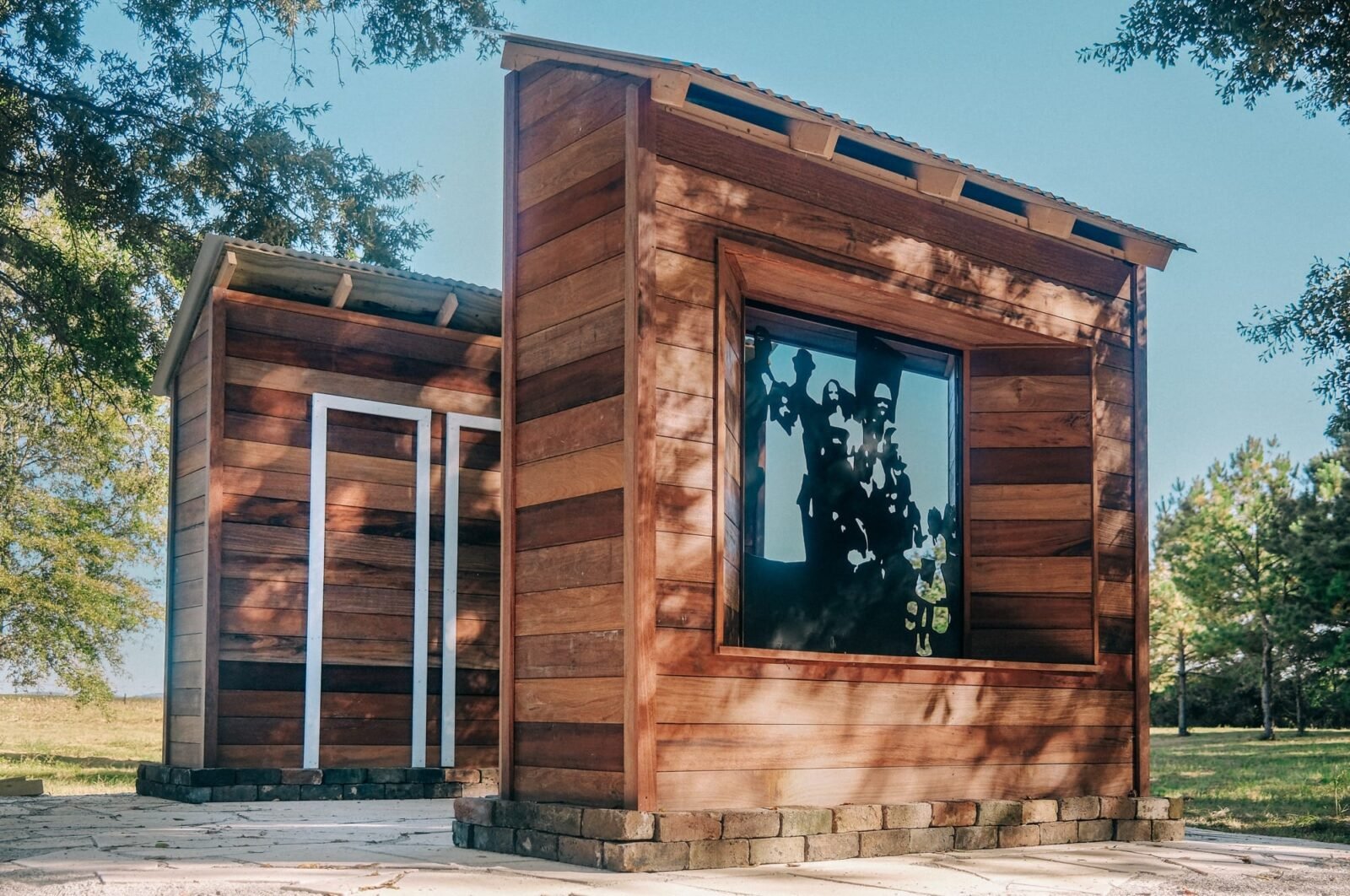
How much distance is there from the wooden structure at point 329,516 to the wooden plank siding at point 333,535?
0.04 ft

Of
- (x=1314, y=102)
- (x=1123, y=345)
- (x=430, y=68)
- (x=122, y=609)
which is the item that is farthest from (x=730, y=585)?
(x=122, y=609)

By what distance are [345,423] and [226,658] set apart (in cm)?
187

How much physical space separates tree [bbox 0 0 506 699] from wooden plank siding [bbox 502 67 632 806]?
8.13 m

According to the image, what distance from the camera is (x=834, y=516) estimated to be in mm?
7047

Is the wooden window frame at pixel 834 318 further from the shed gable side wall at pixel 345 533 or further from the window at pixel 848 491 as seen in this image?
the shed gable side wall at pixel 345 533

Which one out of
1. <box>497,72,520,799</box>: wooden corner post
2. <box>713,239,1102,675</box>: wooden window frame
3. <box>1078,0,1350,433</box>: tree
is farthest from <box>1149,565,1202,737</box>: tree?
<box>497,72,520,799</box>: wooden corner post

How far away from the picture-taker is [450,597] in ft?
32.6

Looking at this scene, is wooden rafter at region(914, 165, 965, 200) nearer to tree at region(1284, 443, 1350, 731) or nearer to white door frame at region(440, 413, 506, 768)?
white door frame at region(440, 413, 506, 768)

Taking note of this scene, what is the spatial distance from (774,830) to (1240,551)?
28.7 m

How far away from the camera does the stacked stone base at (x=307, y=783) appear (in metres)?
8.85

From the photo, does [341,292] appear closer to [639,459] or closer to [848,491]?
[848,491]

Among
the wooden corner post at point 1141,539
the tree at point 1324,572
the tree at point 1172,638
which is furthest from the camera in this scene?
the tree at point 1172,638

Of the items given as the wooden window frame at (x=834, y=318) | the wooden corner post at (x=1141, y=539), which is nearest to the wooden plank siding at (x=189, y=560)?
the wooden window frame at (x=834, y=318)

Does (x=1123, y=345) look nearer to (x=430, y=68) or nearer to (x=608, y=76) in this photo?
(x=608, y=76)
